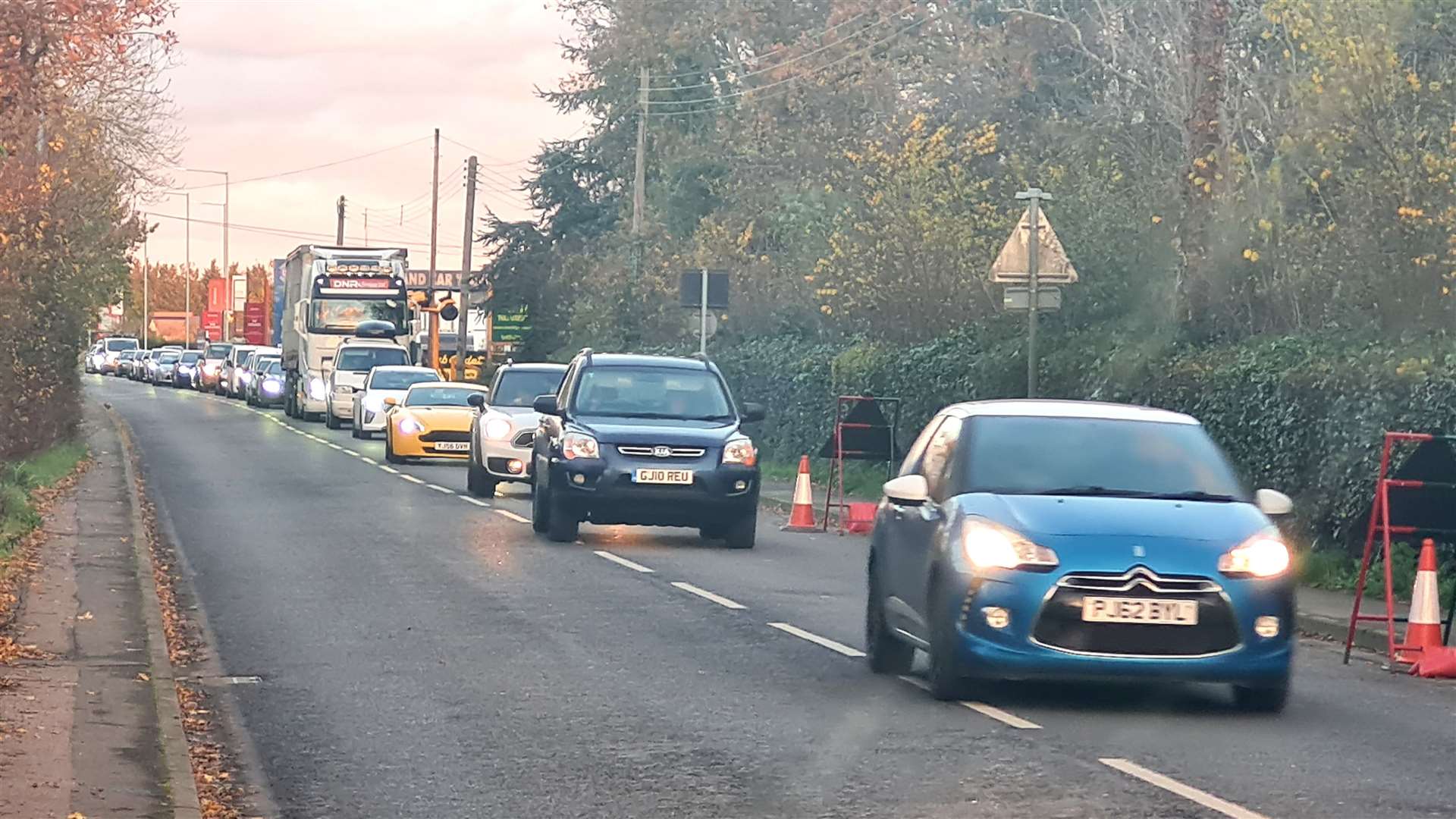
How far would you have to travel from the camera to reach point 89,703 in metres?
11.1

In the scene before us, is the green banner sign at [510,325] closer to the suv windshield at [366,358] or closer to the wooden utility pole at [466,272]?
the wooden utility pole at [466,272]

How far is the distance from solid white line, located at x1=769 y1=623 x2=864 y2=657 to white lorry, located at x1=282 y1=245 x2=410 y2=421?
41441mm

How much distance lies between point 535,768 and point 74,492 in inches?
748

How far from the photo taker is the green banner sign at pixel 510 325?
2840 inches

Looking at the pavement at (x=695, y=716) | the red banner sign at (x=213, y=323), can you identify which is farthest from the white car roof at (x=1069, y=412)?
the red banner sign at (x=213, y=323)

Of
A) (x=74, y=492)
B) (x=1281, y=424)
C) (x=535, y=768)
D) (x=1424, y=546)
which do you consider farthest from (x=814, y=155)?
(x=535, y=768)

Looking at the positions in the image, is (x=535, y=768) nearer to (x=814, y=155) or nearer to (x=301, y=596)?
(x=301, y=596)

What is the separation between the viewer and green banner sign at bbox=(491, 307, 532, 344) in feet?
237

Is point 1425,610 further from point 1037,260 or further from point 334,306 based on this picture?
point 334,306

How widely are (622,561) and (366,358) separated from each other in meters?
33.0

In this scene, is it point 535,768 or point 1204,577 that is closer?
point 535,768

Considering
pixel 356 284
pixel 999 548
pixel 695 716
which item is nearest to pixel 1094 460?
pixel 999 548

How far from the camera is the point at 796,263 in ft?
147

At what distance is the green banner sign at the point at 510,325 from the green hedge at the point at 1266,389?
4111cm
